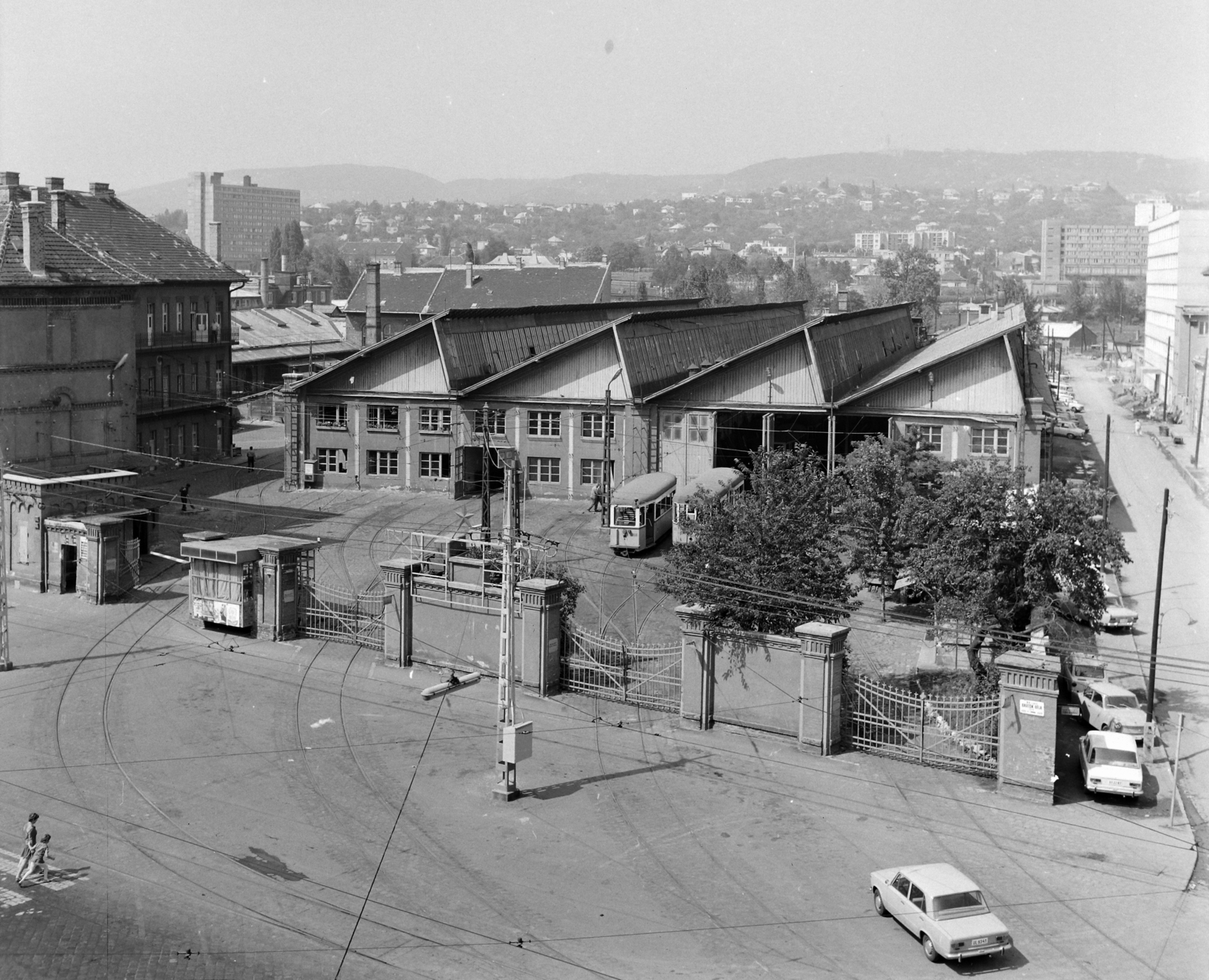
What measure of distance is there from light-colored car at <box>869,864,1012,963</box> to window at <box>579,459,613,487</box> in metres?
36.4

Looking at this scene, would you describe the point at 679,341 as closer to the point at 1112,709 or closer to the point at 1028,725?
the point at 1112,709

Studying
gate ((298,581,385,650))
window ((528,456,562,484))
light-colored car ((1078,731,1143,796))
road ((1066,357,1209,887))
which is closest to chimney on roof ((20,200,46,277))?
window ((528,456,562,484))

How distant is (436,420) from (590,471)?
6.86 meters

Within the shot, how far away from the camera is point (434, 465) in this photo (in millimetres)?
59719

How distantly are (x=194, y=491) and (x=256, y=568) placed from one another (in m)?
22.8

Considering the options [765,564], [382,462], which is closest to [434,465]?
[382,462]

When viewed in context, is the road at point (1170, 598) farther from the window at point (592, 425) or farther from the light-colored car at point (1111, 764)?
the window at point (592, 425)

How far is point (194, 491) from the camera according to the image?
200 ft

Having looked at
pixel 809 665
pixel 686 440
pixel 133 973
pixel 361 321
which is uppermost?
pixel 361 321

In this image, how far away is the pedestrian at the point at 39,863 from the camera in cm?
2353

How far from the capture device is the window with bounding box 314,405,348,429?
6062 cm

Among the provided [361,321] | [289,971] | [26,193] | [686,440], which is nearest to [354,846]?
[289,971]

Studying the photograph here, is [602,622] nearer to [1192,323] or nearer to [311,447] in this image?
[311,447]

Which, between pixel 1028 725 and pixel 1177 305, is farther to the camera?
pixel 1177 305
